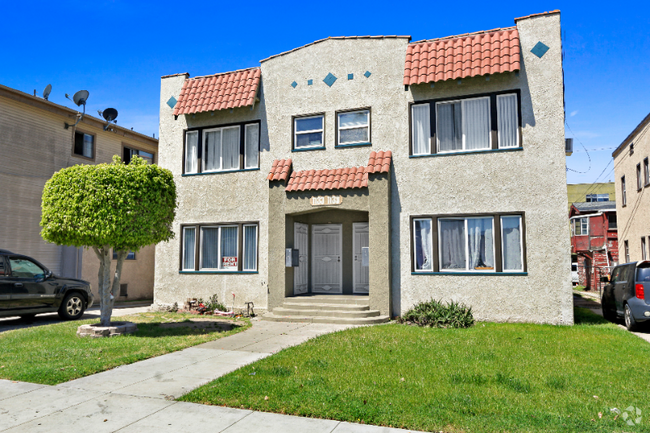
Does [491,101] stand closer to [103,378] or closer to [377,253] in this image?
[377,253]

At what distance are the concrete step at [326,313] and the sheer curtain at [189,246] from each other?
4.05 metres

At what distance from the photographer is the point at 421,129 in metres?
13.8

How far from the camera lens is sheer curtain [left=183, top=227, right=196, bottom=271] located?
16172 millimetres

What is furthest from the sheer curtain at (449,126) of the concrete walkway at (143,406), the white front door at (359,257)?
the concrete walkway at (143,406)

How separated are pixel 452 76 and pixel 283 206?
6133 millimetres

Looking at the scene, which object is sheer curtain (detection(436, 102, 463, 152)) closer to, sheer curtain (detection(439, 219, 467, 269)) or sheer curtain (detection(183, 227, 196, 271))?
sheer curtain (detection(439, 219, 467, 269))

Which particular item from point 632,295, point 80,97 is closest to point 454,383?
point 632,295

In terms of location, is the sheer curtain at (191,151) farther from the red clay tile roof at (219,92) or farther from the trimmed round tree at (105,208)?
the trimmed round tree at (105,208)

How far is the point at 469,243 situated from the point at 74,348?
9871 millimetres

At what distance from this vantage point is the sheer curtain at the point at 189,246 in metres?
16.2

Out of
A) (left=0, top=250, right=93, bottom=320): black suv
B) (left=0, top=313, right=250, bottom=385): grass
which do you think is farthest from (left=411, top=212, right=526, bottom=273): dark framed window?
(left=0, top=250, right=93, bottom=320): black suv

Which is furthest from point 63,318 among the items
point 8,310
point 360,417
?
point 360,417

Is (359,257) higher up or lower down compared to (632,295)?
higher up

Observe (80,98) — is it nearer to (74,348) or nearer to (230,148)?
(230,148)
